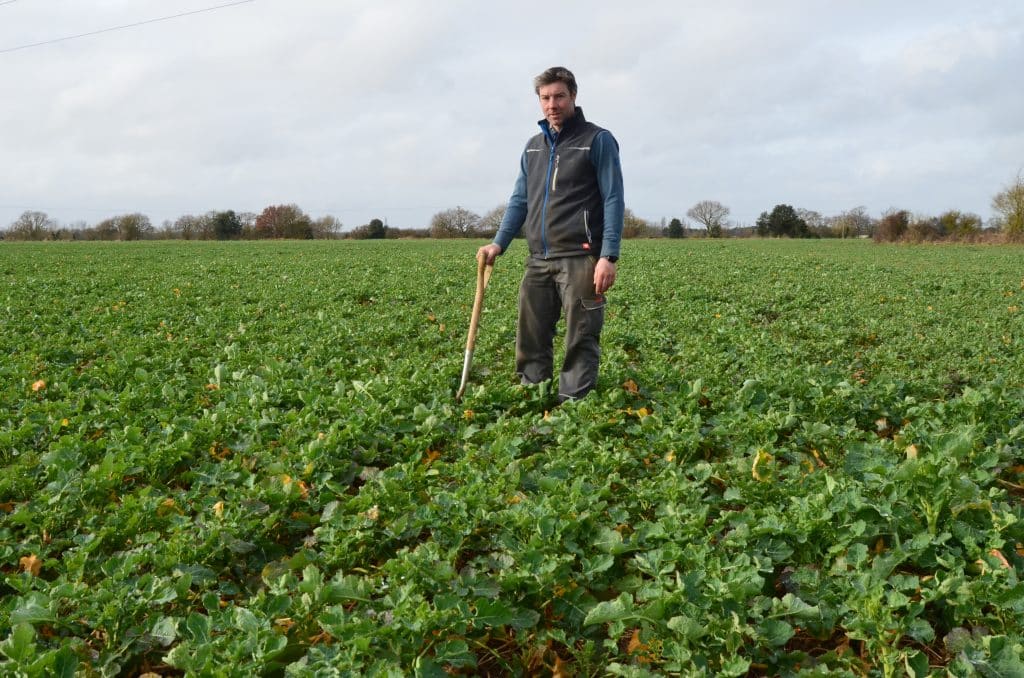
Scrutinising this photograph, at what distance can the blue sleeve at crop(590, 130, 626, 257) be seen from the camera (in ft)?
16.3

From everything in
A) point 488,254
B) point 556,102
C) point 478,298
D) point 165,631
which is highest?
point 556,102

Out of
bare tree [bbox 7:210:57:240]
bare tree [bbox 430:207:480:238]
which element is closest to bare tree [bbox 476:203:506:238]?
bare tree [bbox 430:207:480:238]

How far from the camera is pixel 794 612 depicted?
2834 mm

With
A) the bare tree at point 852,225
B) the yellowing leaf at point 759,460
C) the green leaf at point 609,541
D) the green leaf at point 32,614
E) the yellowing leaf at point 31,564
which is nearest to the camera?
the green leaf at point 32,614

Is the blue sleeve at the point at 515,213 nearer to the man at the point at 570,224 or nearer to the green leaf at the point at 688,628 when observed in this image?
the man at the point at 570,224

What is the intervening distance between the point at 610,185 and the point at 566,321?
1.13 meters

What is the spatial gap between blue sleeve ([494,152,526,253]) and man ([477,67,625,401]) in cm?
2

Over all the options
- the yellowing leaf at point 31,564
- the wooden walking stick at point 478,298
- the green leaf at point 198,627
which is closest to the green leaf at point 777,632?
the green leaf at point 198,627

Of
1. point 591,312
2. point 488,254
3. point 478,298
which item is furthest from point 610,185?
point 478,298

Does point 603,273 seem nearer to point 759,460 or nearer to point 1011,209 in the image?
point 759,460

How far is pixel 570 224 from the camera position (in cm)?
520

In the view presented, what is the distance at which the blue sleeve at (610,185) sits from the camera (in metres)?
4.98

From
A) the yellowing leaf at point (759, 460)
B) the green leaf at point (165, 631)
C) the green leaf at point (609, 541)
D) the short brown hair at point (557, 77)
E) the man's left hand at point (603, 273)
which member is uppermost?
the short brown hair at point (557, 77)

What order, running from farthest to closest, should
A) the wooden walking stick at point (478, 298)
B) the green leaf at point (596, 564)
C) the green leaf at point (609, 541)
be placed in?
1. the wooden walking stick at point (478, 298)
2. the green leaf at point (609, 541)
3. the green leaf at point (596, 564)
